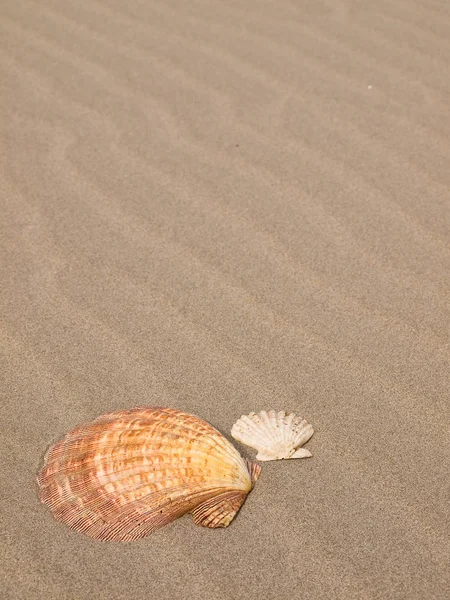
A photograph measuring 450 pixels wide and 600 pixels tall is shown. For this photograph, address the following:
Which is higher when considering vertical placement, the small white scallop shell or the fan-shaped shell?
the small white scallop shell

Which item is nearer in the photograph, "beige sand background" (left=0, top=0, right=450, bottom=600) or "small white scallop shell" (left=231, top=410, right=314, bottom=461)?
"beige sand background" (left=0, top=0, right=450, bottom=600)

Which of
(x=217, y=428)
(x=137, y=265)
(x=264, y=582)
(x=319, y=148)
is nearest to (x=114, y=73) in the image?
(x=319, y=148)

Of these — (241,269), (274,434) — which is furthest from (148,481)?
(241,269)

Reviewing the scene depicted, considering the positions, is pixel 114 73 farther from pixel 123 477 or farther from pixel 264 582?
pixel 264 582

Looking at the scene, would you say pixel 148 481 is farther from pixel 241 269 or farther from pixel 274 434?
pixel 241 269

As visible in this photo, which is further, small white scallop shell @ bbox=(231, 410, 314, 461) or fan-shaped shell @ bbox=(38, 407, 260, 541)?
small white scallop shell @ bbox=(231, 410, 314, 461)
